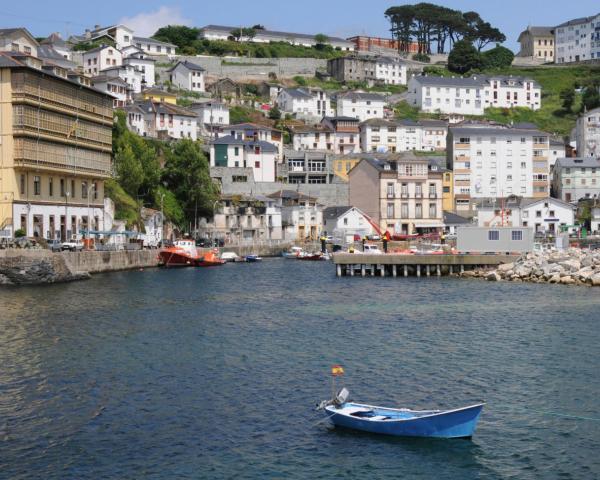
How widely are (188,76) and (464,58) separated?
64375 millimetres

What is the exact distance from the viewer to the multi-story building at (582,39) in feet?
636

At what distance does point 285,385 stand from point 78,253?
46710mm

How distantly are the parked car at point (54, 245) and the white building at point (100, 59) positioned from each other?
79368 mm

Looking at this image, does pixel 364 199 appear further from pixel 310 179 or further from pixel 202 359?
pixel 202 359

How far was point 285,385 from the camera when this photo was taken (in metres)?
30.2

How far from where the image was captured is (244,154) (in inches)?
4808

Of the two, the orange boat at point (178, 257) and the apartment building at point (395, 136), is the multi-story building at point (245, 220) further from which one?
the apartment building at point (395, 136)

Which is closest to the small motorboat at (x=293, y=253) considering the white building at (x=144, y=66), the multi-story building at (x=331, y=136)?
the multi-story building at (x=331, y=136)

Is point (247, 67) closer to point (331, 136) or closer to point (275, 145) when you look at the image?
point (331, 136)

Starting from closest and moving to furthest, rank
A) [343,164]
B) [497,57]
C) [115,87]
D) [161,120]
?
[161,120] < [343,164] < [115,87] < [497,57]

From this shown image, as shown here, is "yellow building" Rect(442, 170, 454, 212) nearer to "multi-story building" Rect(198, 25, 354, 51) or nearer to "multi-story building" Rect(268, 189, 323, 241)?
"multi-story building" Rect(268, 189, 323, 241)

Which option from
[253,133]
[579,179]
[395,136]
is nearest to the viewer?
[579,179]

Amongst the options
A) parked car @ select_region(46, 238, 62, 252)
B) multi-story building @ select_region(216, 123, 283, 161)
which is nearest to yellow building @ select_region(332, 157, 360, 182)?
multi-story building @ select_region(216, 123, 283, 161)

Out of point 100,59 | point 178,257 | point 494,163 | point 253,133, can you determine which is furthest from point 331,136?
point 178,257
